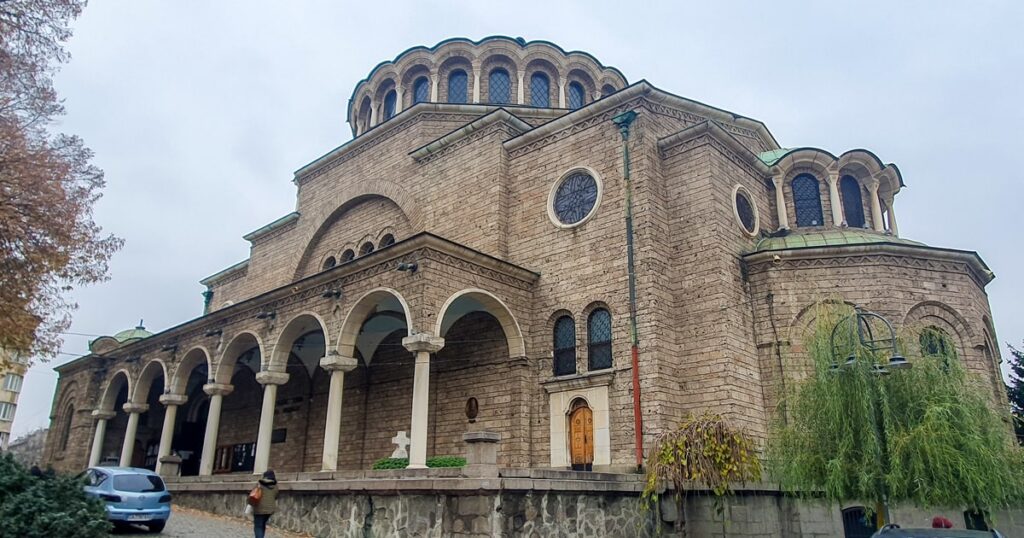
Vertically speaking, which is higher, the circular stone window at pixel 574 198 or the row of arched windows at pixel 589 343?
the circular stone window at pixel 574 198

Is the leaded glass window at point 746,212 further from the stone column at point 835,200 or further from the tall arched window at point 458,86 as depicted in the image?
the tall arched window at point 458,86

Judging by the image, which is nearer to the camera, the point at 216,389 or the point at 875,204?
the point at 216,389

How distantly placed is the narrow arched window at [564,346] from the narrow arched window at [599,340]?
45 cm

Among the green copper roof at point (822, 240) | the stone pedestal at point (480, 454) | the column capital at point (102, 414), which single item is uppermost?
the green copper roof at point (822, 240)

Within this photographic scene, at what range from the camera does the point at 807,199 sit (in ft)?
61.5

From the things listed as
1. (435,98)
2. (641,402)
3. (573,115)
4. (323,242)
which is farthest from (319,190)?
(641,402)

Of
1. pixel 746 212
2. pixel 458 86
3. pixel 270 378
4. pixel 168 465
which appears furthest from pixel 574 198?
pixel 168 465

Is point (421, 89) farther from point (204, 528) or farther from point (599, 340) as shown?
point (204, 528)

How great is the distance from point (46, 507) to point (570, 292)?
10189 millimetres

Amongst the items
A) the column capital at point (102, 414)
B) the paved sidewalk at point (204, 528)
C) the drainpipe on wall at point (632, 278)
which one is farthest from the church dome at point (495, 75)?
Answer: the paved sidewalk at point (204, 528)

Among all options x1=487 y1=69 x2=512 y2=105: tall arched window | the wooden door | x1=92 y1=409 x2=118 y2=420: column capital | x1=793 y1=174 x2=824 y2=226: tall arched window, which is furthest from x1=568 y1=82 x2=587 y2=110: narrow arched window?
x1=92 y1=409 x2=118 y2=420: column capital

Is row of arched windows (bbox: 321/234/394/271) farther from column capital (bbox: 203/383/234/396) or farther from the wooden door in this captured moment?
the wooden door

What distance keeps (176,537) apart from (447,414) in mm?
6770

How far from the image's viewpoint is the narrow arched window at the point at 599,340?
1504cm
